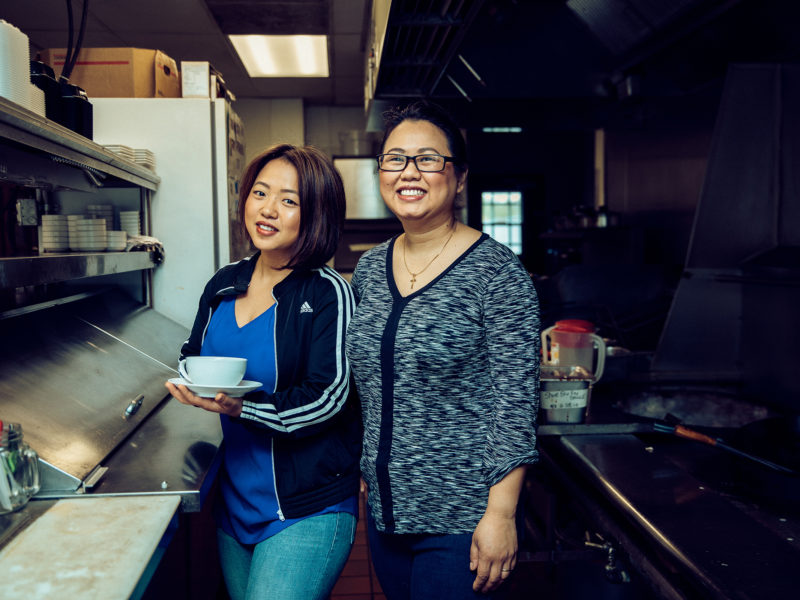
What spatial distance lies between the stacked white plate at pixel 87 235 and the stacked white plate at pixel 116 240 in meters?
0.02

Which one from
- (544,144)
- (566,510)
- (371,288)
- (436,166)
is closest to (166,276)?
(371,288)

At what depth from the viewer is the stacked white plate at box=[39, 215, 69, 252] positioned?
6.93 ft

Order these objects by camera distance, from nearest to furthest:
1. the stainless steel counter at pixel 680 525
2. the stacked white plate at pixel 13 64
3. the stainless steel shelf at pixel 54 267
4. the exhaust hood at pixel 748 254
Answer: the stainless steel counter at pixel 680 525, the stainless steel shelf at pixel 54 267, the stacked white plate at pixel 13 64, the exhaust hood at pixel 748 254

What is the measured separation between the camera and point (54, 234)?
2115 mm

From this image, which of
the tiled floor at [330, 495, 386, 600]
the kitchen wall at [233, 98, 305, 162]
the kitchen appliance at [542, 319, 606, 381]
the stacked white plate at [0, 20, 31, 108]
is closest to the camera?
the stacked white plate at [0, 20, 31, 108]

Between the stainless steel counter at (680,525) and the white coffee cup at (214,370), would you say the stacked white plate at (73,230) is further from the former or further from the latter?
the stainless steel counter at (680,525)

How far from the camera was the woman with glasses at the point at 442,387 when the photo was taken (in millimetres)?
1168

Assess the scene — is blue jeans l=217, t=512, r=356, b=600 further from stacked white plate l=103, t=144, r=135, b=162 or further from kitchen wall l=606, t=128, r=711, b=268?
kitchen wall l=606, t=128, r=711, b=268

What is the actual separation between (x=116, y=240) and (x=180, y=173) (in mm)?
461

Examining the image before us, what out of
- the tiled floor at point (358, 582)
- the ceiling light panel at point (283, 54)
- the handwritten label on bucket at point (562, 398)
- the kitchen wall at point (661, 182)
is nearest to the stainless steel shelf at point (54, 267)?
the handwritten label on bucket at point (562, 398)

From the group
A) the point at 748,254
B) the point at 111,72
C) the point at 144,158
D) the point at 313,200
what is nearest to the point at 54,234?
the point at 144,158

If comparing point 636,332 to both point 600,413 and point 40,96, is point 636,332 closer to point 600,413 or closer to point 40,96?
point 600,413

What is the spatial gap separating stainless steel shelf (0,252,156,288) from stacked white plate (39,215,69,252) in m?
0.30

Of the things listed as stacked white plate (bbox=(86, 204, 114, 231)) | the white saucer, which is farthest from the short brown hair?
stacked white plate (bbox=(86, 204, 114, 231))
